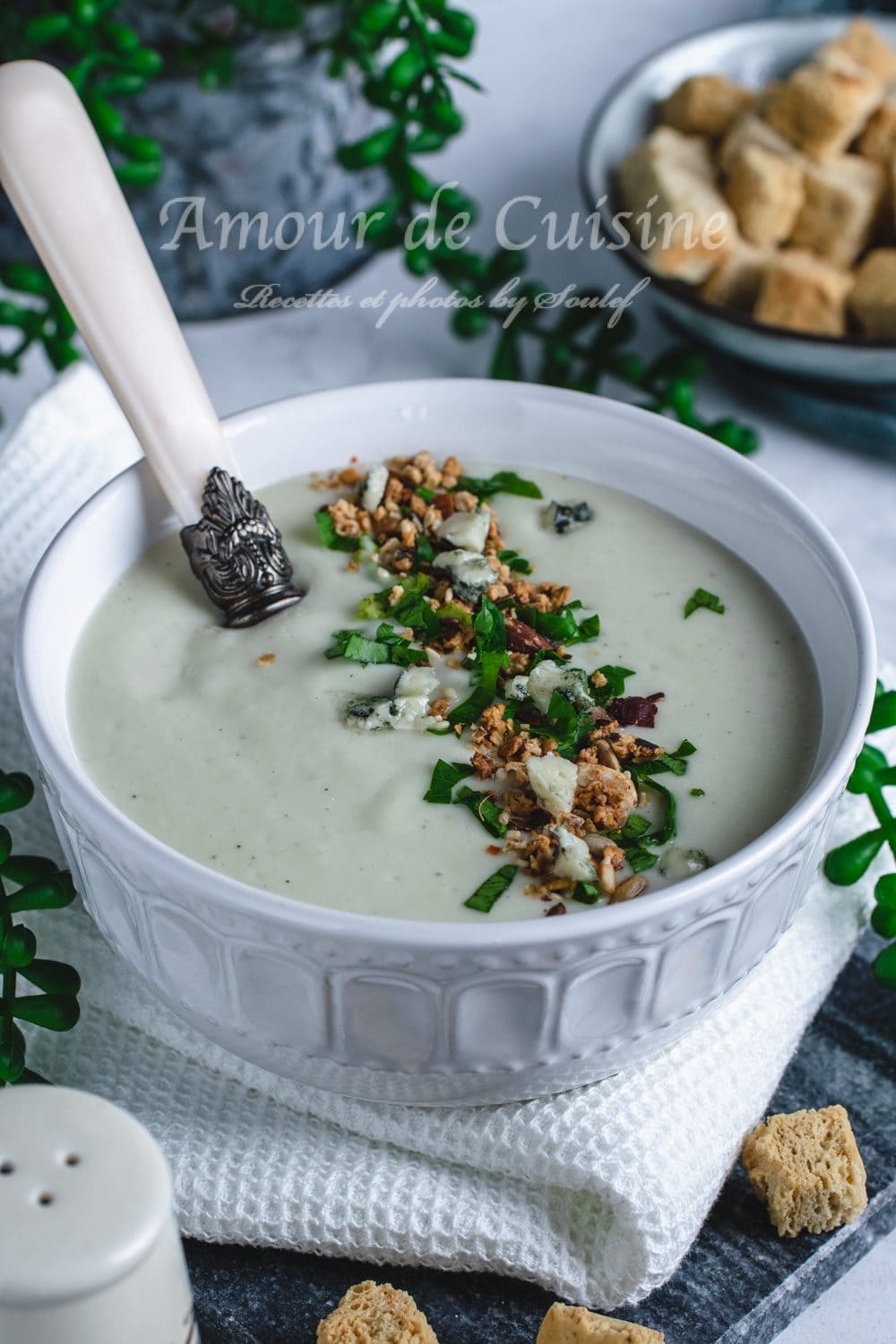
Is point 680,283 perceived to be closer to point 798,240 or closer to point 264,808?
point 798,240

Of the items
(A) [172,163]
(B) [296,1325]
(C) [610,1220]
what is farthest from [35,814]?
(A) [172,163]

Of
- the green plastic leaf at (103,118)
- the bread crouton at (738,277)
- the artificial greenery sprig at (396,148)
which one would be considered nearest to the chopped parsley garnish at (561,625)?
the artificial greenery sprig at (396,148)

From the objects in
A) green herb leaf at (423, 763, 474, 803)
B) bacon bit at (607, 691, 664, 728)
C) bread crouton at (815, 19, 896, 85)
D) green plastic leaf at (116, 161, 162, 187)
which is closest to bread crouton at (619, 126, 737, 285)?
bread crouton at (815, 19, 896, 85)

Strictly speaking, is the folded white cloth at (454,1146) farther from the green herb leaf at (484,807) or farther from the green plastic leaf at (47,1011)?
the green herb leaf at (484,807)

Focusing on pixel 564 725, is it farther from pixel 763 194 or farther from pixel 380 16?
pixel 763 194

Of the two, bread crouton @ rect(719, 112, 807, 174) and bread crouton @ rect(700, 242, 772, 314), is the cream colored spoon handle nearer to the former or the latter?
bread crouton @ rect(700, 242, 772, 314)

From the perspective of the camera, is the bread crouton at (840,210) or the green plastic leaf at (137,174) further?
the bread crouton at (840,210)
